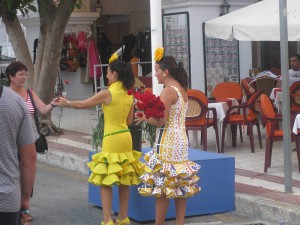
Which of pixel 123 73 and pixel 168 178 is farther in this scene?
pixel 123 73

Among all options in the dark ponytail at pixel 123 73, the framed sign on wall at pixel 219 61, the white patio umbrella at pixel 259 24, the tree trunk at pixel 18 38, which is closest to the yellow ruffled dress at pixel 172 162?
the dark ponytail at pixel 123 73

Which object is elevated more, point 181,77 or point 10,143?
point 181,77

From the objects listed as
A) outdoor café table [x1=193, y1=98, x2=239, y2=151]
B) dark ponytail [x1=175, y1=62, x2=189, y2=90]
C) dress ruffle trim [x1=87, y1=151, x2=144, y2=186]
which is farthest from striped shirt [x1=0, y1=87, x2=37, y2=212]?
outdoor café table [x1=193, y1=98, x2=239, y2=151]

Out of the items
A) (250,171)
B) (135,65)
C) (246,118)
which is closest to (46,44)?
(246,118)

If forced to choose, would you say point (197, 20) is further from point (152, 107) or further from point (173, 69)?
point (152, 107)

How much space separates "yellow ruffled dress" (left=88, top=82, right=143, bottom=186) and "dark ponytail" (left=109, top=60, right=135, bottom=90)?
2.0 inches

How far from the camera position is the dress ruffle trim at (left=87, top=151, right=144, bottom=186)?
725cm

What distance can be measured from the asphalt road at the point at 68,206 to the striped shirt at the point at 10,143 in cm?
378

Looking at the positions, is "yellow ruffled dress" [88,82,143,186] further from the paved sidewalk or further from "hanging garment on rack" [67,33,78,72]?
"hanging garment on rack" [67,33,78,72]

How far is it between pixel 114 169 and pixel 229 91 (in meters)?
6.32

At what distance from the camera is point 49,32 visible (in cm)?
1365

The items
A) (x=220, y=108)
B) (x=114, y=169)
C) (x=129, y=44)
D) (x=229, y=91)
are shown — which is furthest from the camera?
(x=129, y=44)

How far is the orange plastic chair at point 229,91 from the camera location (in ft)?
43.0

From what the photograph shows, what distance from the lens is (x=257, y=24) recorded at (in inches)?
431
